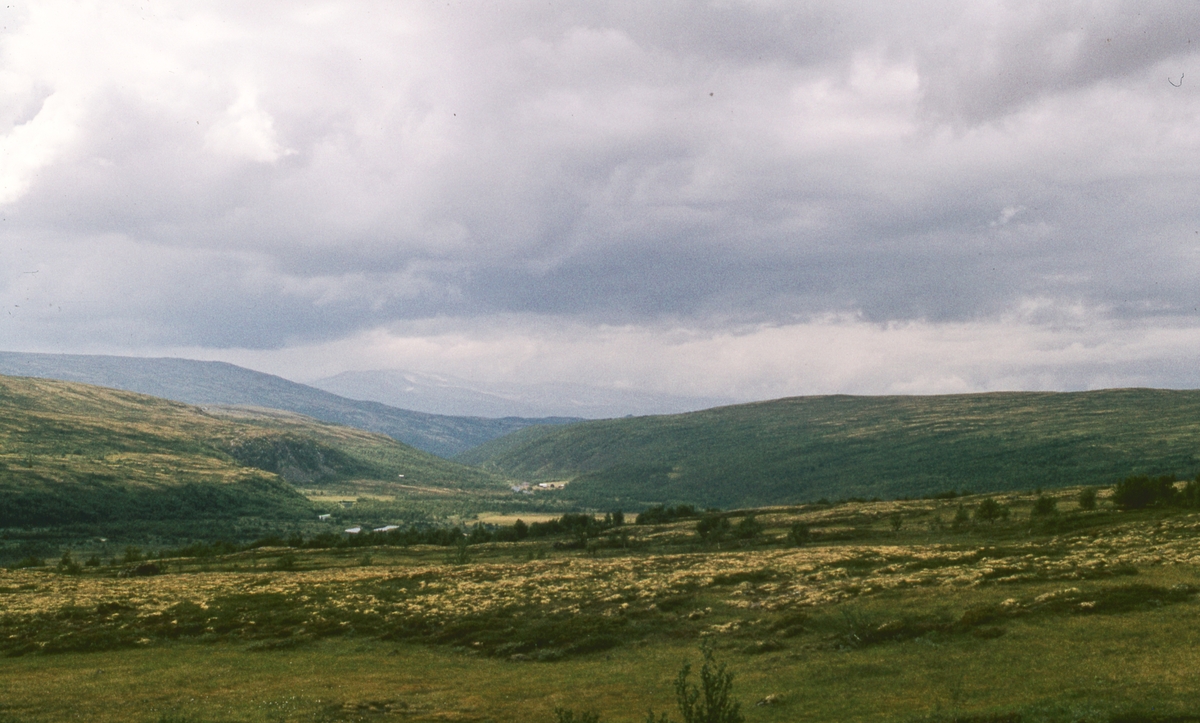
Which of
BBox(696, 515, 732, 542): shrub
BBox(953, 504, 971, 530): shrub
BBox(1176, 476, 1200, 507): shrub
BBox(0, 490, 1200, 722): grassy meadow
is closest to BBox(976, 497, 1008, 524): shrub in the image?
BBox(953, 504, 971, 530): shrub

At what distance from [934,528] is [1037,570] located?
5583 centimetres

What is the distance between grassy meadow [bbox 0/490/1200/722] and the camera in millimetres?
36656

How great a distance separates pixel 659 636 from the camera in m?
57.3

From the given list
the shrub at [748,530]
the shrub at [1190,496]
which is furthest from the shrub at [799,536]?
the shrub at [1190,496]

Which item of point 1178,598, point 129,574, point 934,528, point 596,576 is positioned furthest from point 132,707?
point 934,528

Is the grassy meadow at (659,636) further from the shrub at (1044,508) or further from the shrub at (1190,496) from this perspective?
the shrub at (1190,496)

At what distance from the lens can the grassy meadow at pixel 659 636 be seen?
36.7 m

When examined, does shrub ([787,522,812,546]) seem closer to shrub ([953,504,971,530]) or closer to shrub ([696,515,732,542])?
shrub ([696,515,732,542])

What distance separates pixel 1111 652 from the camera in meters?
37.2

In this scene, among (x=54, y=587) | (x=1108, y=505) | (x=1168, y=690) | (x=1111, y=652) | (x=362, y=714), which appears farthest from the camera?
(x=1108, y=505)

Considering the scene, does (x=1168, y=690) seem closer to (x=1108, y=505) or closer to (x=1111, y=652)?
(x=1111, y=652)

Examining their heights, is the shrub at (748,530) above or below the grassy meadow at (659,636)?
below

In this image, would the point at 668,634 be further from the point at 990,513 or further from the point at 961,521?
the point at 990,513

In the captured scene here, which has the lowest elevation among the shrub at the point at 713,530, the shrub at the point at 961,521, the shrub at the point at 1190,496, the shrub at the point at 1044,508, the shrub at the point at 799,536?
the shrub at the point at 713,530
